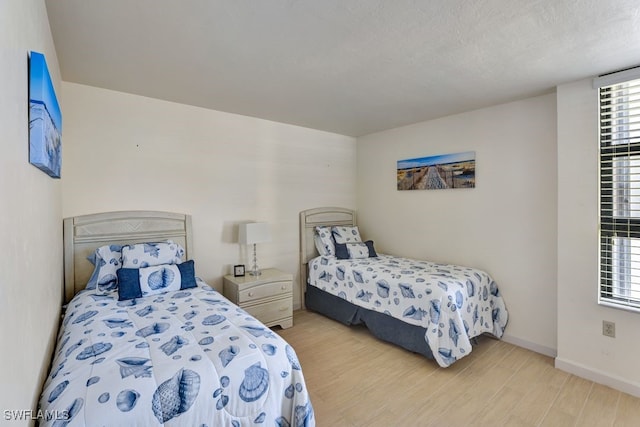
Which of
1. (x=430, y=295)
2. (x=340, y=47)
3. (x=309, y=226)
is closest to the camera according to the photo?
(x=340, y=47)

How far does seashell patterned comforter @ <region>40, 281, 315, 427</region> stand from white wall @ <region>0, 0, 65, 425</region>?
5.7 inches

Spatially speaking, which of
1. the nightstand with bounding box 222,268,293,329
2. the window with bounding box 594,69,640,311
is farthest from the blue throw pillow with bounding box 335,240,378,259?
the window with bounding box 594,69,640,311

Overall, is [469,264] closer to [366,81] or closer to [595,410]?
[595,410]

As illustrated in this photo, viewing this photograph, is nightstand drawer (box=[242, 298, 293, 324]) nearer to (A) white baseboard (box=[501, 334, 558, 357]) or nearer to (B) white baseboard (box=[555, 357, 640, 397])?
(A) white baseboard (box=[501, 334, 558, 357])

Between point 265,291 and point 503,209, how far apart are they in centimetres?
262

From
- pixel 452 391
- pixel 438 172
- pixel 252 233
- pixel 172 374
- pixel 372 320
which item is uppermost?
pixel 438 172

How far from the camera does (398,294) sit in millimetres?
2812

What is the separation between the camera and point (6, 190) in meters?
0.84

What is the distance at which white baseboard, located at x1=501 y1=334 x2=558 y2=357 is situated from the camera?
2705 mm

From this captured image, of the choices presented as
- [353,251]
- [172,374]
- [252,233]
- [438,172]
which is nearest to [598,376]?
[438,172]

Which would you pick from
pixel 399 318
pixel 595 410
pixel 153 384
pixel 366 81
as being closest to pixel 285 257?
pixel 399 318

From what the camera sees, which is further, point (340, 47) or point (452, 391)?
point (452, 391)

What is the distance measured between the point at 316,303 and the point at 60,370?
8.94 ft

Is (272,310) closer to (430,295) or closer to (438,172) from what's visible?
(430,295)
